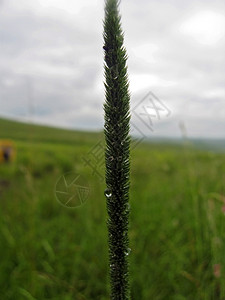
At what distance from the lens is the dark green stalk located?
420 mm

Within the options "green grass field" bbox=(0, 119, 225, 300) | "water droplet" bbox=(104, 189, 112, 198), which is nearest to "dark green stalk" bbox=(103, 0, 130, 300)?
"water droplet" bbox=(104, 189, 112, 198)

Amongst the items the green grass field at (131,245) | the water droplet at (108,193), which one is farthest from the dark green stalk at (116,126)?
the green grass field at (131,245)

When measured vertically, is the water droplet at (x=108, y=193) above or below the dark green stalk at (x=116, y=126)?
below

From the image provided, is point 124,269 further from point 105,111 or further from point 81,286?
point 81,286

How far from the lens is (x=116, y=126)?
16.6 inches

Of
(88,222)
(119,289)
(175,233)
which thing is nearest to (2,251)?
(88,222)

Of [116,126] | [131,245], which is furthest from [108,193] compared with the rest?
[131,245]

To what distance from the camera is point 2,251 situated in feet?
10.7

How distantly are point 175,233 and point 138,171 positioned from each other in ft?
8.38

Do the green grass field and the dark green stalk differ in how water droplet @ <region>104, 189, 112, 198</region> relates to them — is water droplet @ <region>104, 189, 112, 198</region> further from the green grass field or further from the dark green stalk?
the green grass field

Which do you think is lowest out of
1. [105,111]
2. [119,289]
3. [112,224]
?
[119,289]

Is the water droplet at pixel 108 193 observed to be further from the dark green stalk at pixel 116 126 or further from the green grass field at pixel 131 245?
the green grass field at pixel 131 245

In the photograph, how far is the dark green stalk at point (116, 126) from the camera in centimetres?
42

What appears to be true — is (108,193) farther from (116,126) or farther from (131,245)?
(131,245)
